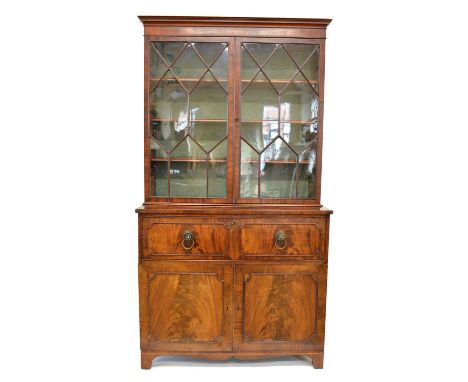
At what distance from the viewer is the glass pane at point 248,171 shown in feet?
8.91

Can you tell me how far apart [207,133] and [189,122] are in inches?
5.7

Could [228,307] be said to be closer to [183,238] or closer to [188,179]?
[183,238]

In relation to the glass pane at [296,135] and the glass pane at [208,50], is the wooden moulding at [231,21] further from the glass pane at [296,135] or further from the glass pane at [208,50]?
the glass pane at [296,135]

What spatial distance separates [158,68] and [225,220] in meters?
1.12

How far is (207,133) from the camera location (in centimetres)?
271

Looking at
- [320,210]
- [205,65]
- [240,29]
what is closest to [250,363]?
[320,210]

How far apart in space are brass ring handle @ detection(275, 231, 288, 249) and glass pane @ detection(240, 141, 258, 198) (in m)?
0.32

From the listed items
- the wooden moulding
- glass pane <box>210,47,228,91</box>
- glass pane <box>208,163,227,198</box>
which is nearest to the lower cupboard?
glass pane <box>208,163,227,198</box>

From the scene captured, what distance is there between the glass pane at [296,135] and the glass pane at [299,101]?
1.7 inches

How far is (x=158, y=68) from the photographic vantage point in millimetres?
2633

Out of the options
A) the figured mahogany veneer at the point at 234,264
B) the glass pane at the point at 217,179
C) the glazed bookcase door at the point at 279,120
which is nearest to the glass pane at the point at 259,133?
the glazed bookcase door at the point at 279,120

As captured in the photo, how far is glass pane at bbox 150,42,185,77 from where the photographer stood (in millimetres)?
2596

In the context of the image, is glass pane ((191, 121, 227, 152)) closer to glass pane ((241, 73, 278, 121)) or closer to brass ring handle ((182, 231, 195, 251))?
glass pane ((241, 73, 278, 121))

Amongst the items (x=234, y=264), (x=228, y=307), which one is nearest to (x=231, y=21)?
(x=234, y=264)
